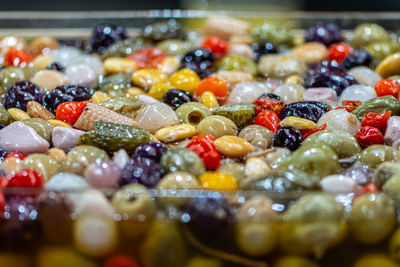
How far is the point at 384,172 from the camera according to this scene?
2.58 ft

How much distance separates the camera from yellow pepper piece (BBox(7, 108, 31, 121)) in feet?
3.36

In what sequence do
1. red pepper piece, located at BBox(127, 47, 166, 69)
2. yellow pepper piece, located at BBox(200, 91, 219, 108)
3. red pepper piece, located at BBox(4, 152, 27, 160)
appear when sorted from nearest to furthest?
red pepper piece, located at BBox(4, 152, 27, 160) → yellow pepper piece, located at BBox(200, 91, 219, 108) → red pepper piece, located at BBox(127, 47, 166, 69)

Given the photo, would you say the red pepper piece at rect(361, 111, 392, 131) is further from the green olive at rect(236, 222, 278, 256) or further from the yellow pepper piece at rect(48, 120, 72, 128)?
the yellow pepper piece at rect(48, 120, 72, 128)

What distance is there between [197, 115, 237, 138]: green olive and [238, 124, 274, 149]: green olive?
0.02m

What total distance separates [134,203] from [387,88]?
680mm

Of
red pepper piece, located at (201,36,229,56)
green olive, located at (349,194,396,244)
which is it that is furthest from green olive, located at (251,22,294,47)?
green olive, located at (349,194,396,244)

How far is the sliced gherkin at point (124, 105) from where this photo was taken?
1039mm

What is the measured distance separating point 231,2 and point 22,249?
2086mm

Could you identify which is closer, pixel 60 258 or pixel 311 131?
pixel 60 258

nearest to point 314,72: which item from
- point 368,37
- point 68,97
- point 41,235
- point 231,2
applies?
point 368,37

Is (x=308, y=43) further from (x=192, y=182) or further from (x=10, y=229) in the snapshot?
(x=10, y=229)

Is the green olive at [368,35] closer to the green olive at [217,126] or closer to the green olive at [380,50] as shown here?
the green olive at [380,50]

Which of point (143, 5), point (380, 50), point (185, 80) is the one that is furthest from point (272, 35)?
point (143, 5)

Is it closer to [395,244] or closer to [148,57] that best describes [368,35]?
[148,57]
